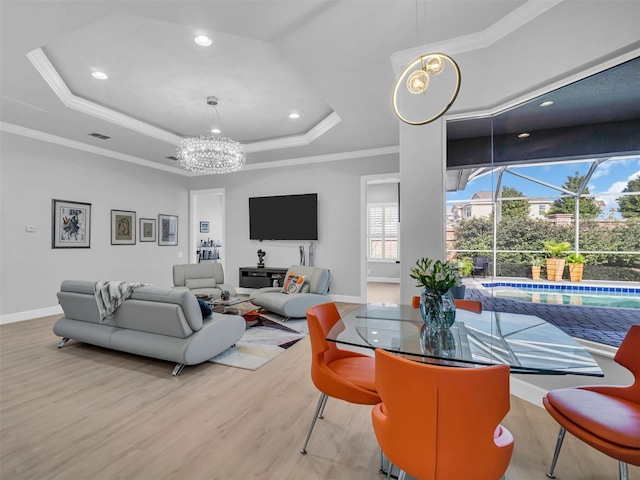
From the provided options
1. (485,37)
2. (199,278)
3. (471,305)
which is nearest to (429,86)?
(485,37)

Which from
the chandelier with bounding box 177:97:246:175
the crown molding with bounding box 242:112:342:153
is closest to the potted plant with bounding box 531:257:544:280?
the crown molding with bounding box 242:112:342:153

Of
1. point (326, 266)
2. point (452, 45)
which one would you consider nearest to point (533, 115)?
point (452, 45)

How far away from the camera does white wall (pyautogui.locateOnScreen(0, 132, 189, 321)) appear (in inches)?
190

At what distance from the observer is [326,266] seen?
6.59 meters

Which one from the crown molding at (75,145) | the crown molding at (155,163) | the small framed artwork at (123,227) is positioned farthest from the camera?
the small framed artwork at (123,227)

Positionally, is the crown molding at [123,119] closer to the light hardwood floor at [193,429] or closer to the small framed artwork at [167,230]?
the small framed artwork at [167,230]

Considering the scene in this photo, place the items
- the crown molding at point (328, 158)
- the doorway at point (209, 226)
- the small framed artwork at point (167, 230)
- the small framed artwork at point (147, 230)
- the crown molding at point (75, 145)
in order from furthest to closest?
the doorway at point (209, 226), the small framed artwork at point (167, 230), the small framed artwork at point (147, 230), the crown molding at point (328, 158), the crown molding at point (75, 145)

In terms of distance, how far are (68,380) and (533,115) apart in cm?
483

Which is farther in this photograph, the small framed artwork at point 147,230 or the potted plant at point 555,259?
the small framed artwork at point 147,230

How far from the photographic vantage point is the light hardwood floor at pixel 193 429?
1793 mm

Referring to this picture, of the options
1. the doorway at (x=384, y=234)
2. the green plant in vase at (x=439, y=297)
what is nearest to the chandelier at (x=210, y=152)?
the green plant in vase at (x=439, y=297)

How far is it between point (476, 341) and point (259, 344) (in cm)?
274

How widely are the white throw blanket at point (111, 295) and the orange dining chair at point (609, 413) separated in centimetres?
352

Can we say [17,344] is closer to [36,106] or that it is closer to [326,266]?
[36,106]
